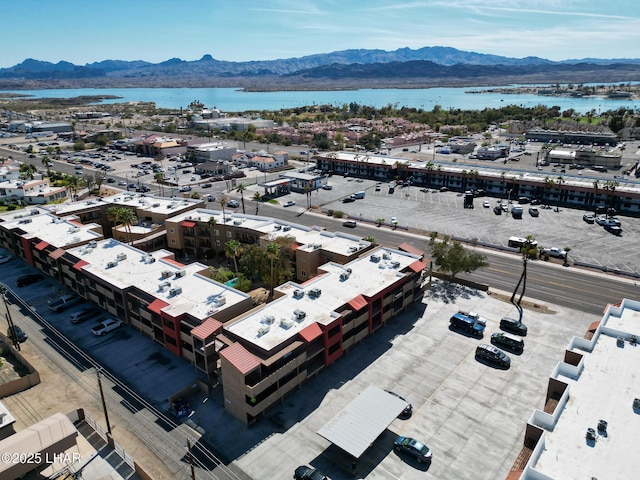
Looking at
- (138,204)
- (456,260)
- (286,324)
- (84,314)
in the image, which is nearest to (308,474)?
(286,324)

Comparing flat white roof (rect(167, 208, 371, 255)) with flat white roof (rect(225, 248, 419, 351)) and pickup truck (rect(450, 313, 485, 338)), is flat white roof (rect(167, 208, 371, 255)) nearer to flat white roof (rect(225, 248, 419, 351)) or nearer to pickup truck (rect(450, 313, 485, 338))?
flat white roof (rect(225, 248, 419, 351))

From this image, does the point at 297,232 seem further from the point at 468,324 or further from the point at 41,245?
the point at 41,245

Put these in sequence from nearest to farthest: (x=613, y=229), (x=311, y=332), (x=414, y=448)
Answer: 1. (x=414, y=448)
2. (x=311, y=332)
3. (x=613, y=229)

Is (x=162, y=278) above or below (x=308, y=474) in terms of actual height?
above

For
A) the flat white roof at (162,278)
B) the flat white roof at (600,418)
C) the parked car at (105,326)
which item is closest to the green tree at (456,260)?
the flat white roof at (600,418)

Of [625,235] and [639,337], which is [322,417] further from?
[625,235]

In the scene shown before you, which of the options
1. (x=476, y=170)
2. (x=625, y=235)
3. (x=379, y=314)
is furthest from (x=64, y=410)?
(x=476, y=170)

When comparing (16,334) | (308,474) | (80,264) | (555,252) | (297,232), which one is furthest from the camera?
(555,252)

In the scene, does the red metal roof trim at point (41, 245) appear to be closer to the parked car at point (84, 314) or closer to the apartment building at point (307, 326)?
the parked car at point (84, 314)
